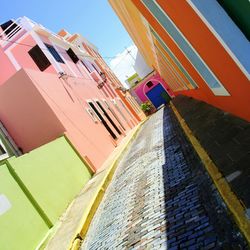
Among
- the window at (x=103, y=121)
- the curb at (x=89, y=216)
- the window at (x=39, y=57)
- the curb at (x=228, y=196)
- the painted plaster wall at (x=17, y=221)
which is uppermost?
the window at (x=39, y=57)

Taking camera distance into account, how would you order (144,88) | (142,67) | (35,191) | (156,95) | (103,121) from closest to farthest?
(35,191)
(103,121)
(156,95)
(144,88)
(142,67)

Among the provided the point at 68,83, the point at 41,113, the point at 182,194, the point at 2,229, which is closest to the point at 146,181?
the point at 182,194

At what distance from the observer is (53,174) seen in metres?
10.7

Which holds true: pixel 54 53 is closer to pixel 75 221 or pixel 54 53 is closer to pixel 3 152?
pixel 3 152

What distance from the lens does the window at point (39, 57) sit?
57.2ft

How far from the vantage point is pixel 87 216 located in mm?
7926

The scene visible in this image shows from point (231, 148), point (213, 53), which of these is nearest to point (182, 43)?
point (213, 53)

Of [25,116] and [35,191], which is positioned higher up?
[25,116]

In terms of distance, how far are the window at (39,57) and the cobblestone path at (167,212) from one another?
34.8 ft

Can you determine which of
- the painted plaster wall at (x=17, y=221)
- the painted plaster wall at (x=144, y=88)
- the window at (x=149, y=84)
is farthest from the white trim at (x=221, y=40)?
the window at (x=149, y=84)

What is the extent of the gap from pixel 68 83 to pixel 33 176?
8.37 metres

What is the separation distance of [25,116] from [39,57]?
542 cm

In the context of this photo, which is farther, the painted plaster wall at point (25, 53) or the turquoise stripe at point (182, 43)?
the painted plaster wall at point (25, 53)

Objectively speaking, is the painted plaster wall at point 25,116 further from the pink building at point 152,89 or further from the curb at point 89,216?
the pink building at point 152,89
